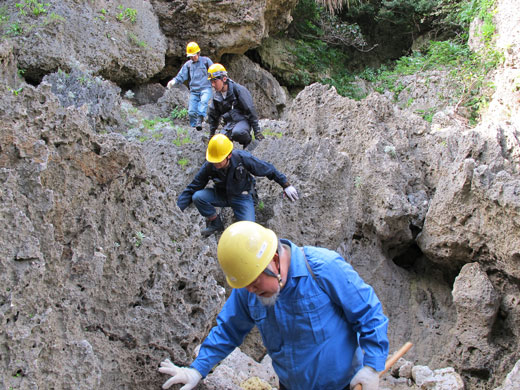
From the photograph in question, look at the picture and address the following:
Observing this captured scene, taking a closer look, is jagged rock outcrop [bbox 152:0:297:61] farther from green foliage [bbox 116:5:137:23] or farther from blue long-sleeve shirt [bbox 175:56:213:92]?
blue long-sleeve shirt [bbox 175:56:213:92]

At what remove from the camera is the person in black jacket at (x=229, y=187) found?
14.9ft

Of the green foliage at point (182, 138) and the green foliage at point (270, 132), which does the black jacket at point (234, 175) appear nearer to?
the green foliage at point (182, 138)

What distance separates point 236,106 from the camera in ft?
19.9

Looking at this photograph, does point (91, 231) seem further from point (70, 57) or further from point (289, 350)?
point (70, 57)

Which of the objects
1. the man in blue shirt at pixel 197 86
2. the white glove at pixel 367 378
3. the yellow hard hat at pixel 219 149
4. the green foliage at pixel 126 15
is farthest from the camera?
the green foliage at pixel 126 15

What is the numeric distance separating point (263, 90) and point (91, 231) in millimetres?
10060

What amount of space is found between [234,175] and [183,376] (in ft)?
8.10

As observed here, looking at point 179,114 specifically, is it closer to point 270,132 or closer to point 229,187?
point 270,132

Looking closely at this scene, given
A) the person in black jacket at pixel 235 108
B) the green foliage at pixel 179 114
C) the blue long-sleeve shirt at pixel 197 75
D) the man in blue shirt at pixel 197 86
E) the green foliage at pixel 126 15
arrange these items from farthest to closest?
the green foliage at pixel 126 15, the green foliage at pixel 179 114, the blue long-sleeve shirt at pixel 197 75, the man in blue shirt at pixel 197 86, the person in black jacket at pixel 235 108

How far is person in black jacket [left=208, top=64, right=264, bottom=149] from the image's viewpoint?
19.5 feet

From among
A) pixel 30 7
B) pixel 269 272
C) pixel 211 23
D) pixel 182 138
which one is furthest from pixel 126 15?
pixel 269 272

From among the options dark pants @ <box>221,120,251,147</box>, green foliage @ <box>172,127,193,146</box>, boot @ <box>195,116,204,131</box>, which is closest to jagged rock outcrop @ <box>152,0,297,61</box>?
boot @ <box>195,116,204,131</box>

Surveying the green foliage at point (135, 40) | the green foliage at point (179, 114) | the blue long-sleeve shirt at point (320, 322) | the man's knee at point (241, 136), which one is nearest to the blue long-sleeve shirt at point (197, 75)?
the green foliage at point (179, 114)

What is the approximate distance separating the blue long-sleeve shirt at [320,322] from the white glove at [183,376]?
0.31 m
